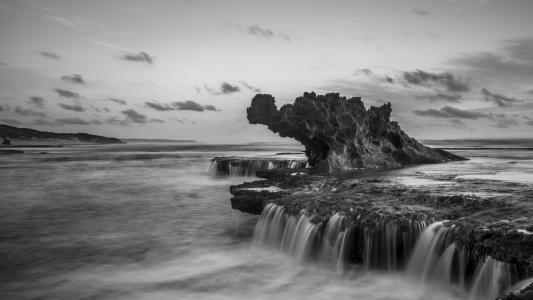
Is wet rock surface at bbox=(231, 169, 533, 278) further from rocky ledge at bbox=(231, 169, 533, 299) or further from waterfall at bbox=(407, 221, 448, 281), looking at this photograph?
waterfall at bbox=(407, 221, 448, 281)

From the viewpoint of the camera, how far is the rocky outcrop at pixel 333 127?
21.5 metres

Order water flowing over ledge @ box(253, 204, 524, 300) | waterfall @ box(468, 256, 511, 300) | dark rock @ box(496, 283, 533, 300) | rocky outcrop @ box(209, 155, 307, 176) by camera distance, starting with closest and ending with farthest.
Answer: dark rock @ box(496, 283, 533, 300)
waterfall @ box(468, 256, 511, 300)
water flowing over ledge @ box(253, 204, 524, 300)
rocky outcrop @ box(209, 155, 307, 176)

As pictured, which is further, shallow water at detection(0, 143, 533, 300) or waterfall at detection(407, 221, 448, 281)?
shallow water at detection(0, 143, 533, 300)

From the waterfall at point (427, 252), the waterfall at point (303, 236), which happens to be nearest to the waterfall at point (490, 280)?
the waterfall at point (427, 252)

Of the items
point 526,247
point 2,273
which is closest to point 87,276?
point 2,273

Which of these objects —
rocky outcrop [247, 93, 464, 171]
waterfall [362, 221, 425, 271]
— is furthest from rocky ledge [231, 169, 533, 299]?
rocky outcrop [247, 93, 464, 171]

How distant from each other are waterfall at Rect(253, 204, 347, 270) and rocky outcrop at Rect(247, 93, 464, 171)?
33.1 feet

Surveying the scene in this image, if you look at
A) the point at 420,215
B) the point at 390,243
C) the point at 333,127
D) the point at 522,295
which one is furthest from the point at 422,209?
the point at 333,127

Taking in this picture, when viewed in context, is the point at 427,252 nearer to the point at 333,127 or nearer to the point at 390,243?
the point at 390,243

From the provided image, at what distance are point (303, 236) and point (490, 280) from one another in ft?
14.5

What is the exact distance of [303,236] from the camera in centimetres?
983

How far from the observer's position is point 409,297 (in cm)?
728

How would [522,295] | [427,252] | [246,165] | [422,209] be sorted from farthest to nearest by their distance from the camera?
[246,165] < [422,209] < [427,252] < [522,295]

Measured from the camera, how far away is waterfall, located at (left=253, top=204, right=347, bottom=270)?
9.05m
